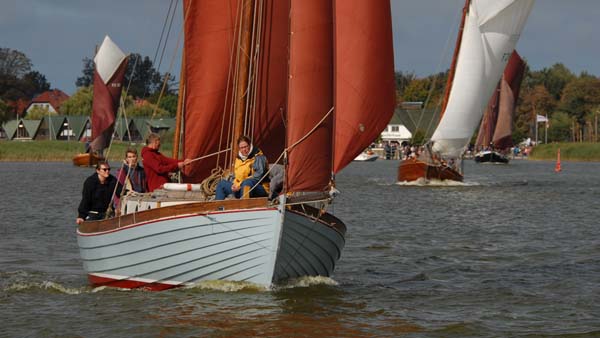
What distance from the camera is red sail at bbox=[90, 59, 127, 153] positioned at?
93875mm

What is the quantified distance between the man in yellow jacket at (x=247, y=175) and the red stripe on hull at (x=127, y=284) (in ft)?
5.72

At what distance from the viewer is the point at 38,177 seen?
76938 mm

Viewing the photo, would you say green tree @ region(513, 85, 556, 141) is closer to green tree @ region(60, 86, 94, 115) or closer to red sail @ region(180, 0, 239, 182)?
green tree @ region(60, 86, 94, 115)

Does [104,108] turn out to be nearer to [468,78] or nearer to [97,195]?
[468,78]

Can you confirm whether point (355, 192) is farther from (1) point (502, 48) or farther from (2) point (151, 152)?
(2) point (151, 152)

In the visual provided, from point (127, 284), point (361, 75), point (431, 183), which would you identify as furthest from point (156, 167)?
point (431, 183)

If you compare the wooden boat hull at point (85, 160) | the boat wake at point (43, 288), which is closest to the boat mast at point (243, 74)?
the boat wake at point (43, 288)

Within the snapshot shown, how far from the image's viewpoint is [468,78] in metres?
64.0

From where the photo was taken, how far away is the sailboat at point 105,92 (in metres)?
94.0

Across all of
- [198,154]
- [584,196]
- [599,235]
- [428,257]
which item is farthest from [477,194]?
[198,154]

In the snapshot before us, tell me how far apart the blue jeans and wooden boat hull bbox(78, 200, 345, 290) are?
0.93 metres

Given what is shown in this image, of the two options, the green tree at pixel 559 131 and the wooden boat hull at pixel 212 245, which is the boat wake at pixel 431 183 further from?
the green tree at pixel 559 131

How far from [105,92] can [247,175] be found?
76995mm

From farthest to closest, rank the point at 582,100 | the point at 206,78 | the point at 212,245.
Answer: the point at 582,100
the point at 206,78
the point at 212,245
